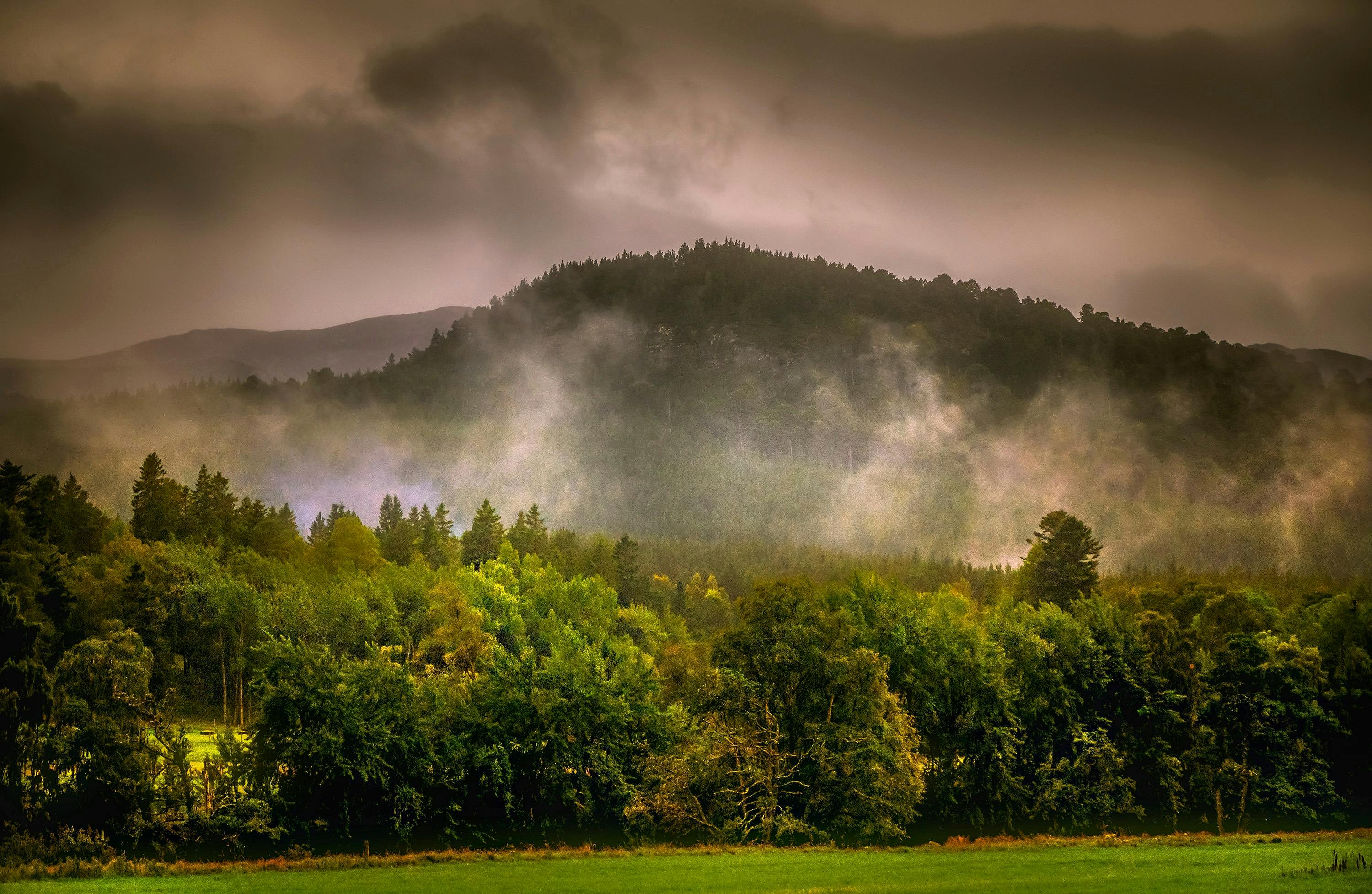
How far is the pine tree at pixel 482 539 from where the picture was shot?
15162 centimetres

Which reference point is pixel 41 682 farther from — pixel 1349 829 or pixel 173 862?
pixel 1349 829

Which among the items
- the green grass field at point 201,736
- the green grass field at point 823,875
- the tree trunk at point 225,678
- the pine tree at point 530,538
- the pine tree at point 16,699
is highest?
the pine tree at point 530,538

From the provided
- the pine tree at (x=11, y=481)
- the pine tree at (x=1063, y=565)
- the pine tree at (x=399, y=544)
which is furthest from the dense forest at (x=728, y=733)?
the pine tree at (x=399, y=544)

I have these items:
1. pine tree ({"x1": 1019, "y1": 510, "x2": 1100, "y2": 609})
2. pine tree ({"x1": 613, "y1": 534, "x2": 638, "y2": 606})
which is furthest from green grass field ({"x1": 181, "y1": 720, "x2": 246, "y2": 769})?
pine tree ({"x1": 1019, "y1": 510, "x2": 1100, "y2": 609})

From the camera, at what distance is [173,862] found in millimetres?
52156

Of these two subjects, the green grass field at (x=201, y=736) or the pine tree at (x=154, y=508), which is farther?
the pine tree at (x=154, y=508)

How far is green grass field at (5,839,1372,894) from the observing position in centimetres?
4653

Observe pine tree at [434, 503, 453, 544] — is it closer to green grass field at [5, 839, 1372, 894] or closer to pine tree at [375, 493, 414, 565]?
pine tree at [375, 493, 414, 565]

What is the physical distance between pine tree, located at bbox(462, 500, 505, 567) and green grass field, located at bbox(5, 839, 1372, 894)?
98378 mm

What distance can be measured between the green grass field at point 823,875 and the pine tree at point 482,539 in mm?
98378

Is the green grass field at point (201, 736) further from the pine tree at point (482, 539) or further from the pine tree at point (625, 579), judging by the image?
the pine tree at point (625, 579)

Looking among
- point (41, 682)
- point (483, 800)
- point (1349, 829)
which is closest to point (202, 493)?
point (41, 682)

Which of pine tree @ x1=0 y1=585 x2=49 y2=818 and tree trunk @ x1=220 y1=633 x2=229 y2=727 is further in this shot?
tree trunk @ x1=220 y1=633 x2=229 y2=727

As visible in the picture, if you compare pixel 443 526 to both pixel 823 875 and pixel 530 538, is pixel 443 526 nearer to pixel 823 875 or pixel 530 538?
pixel 530 538
